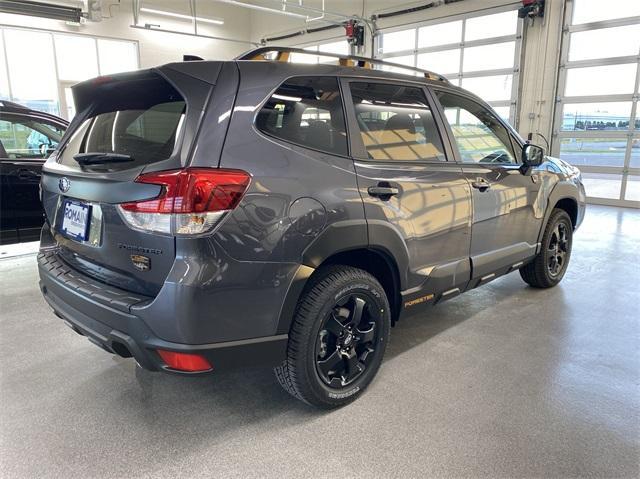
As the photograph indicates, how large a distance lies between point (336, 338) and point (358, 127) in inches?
39.0

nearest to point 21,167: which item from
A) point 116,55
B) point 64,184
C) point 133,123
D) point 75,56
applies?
point 64,184

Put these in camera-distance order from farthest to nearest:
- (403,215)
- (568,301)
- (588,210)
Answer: (588,210) → (568,301) → (403,215)

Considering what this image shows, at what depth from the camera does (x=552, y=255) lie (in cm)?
383

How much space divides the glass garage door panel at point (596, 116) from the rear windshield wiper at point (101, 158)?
980 centimetres

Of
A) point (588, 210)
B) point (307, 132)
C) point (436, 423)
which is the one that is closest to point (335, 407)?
point (436, 423)

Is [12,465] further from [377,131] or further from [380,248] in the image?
[377,131]

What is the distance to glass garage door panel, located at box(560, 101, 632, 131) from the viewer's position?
8.80 m

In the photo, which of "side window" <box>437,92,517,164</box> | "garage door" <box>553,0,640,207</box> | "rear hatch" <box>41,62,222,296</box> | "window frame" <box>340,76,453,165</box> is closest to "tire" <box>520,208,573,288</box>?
"side window" <box>437,92,517,164</box>

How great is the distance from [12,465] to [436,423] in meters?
1.74

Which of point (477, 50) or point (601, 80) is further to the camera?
point (477, 50)

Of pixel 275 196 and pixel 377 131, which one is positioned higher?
pixel 377 131

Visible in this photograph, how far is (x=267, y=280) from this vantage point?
1729 mm

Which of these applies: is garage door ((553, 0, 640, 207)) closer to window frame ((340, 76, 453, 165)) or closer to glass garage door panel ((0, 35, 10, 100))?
window frame ((340, 76, 453, 165))

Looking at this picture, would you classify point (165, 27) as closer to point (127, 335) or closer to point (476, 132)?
point (476, 132)
